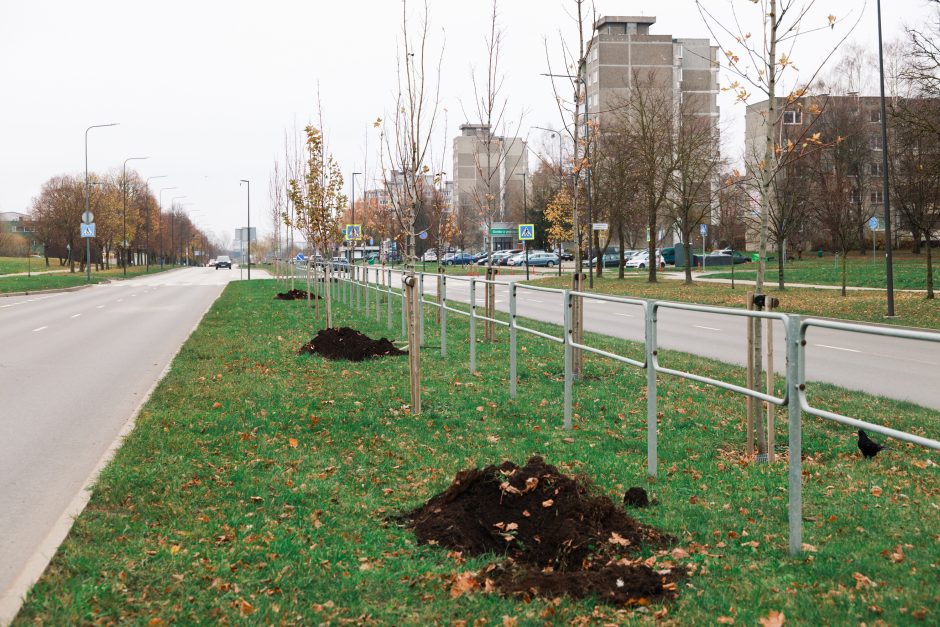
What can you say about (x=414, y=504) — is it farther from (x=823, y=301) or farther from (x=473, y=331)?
(x=823, y=301)

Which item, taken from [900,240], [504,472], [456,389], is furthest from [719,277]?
[504,472]

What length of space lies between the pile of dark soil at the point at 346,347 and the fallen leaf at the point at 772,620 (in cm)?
1006

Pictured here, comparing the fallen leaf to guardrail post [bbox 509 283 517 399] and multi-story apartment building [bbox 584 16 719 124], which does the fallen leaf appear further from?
Result: multi-story apartment building [bbox 584 16 719 124]

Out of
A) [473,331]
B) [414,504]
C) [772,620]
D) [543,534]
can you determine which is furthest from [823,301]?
[772,620]

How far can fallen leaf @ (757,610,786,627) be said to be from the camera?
3758 millimetres

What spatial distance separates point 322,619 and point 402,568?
→ 0.70 metres

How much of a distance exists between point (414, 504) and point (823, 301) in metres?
24.0

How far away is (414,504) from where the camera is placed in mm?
5855

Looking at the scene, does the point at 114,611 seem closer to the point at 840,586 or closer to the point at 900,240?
the point at 840,586

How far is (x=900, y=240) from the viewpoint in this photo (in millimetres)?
62094

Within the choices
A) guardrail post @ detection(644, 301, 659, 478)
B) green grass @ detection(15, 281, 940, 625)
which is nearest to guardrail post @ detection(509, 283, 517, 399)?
green grass @ detection(15, 281, 940, 625)

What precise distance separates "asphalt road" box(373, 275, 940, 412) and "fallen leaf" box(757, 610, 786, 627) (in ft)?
4.55

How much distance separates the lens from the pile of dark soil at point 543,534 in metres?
4.24

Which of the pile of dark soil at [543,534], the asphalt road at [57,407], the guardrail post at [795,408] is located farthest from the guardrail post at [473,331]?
the guardrail post at [795,408]
